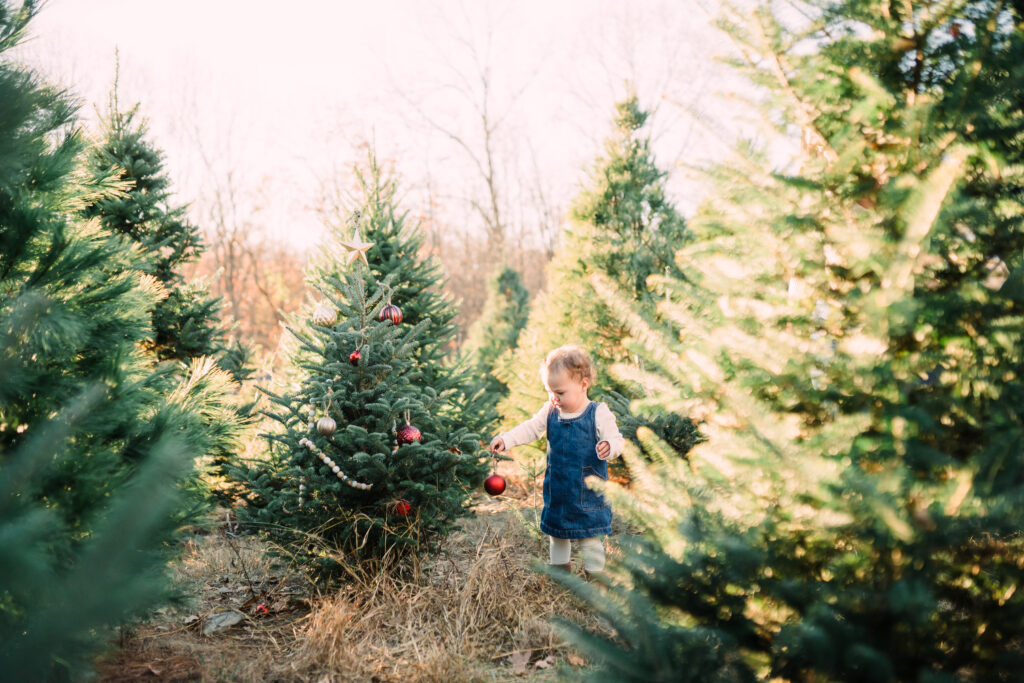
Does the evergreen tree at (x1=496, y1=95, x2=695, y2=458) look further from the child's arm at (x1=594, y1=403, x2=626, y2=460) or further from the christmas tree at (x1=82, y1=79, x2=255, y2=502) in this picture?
the christmas tree at (x1=82, y1=79, x2=255, y2=502)

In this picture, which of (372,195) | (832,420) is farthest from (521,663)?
(372,195)

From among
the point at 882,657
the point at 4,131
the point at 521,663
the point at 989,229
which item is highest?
the point at 4,131

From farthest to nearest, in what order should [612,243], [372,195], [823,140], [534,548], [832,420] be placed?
[612,243] < [372,195] < [534,548] < [823,140] < [832,420]

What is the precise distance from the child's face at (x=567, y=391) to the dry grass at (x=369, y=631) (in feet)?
3.50

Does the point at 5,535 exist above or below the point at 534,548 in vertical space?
above

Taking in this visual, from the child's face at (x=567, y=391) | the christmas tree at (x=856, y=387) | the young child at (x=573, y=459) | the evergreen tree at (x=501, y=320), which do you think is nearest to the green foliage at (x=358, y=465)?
the young child at (x=573, y=459)

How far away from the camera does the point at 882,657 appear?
106 cm

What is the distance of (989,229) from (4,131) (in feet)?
9.96

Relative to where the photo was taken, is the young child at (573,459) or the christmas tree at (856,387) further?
the young child at (573,459)

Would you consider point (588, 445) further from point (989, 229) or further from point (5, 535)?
point (5, 535)

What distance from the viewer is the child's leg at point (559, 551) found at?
12.6 feet

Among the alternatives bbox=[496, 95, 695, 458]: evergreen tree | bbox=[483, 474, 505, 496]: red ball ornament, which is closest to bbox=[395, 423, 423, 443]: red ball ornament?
bbox=[483, 474, 505, 496]: red ball ornament

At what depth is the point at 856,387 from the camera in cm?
137

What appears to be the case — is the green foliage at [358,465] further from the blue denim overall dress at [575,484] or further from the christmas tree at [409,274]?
the christmas tree at [409,274]
